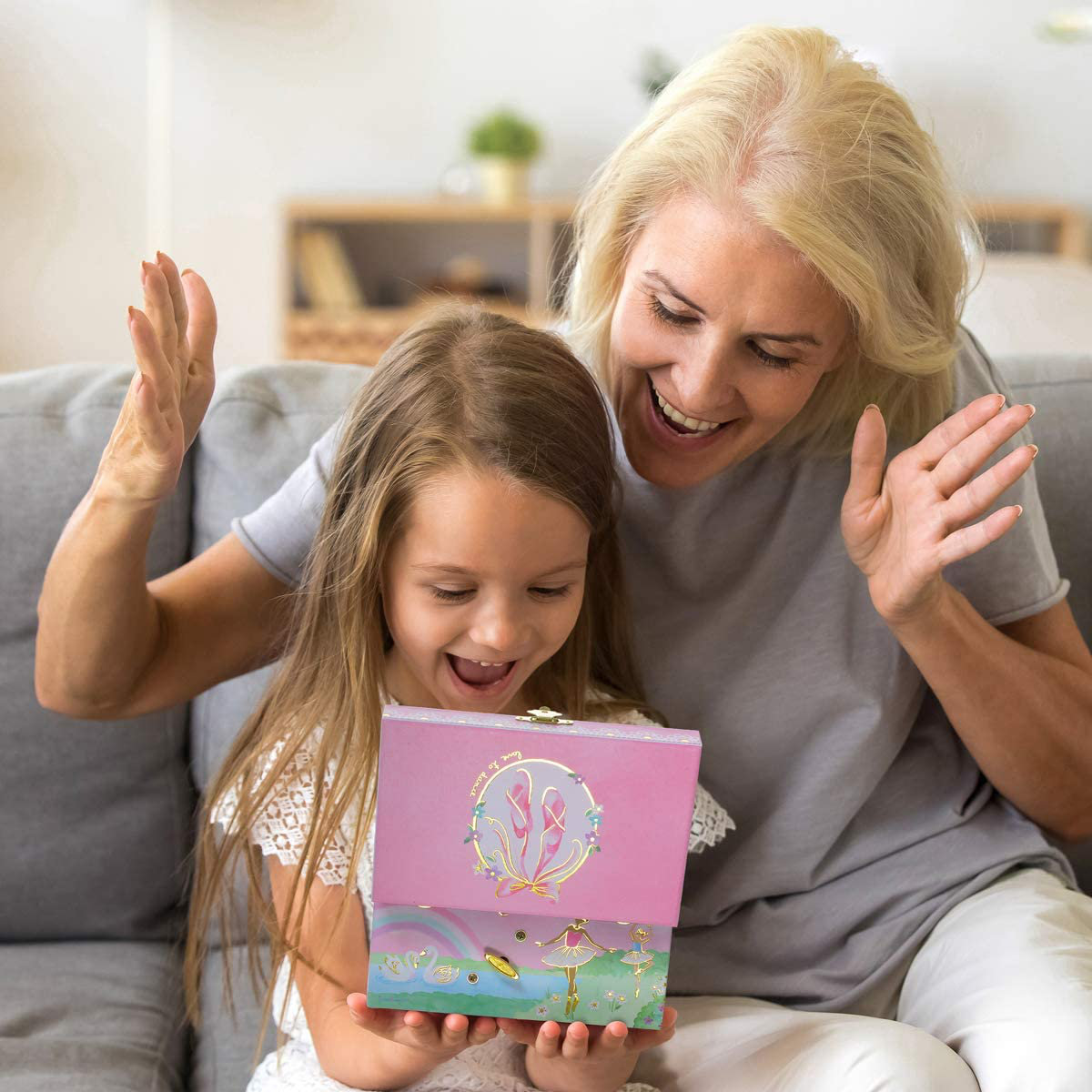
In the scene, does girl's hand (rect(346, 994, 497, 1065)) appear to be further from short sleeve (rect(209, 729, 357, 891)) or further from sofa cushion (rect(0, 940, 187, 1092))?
sofa cushion (rect(0, 940, 187, 1092))

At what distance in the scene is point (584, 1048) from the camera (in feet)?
3.32

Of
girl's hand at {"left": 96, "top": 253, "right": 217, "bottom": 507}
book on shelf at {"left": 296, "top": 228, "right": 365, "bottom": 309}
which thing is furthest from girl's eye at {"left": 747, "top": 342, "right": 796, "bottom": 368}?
book on shelf at {"left": 296, "top": 228, "right": 365, "bottom": 309}

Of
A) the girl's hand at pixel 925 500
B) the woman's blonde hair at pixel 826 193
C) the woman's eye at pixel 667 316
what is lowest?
the girl's hand at pixel 925 500

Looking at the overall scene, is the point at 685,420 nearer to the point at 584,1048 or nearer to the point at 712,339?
the point at 712,339

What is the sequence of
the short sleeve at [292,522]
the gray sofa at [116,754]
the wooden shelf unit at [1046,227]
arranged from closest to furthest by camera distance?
the short sleeve at [292,522]
the gray sofa at [116,754]
the wooden shelf unit at [1046,227]

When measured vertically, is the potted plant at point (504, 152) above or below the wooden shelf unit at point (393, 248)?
above

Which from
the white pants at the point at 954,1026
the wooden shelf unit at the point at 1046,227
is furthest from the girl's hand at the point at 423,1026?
the wooden shelf unit at the point at 1046,227

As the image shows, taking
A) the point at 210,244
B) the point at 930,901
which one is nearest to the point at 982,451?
the point at 930,901

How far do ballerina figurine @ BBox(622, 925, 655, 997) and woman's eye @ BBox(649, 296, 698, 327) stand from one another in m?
0.53

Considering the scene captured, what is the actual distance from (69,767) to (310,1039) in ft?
1.41

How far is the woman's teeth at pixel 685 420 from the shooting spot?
4.17 feet

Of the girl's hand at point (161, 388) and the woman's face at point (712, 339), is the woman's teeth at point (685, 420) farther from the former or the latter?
the girl's hand at point (161, 388)

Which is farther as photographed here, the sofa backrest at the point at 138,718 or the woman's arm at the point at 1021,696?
the sofa backrest at the point at 138,718

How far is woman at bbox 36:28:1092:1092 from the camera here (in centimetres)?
115
